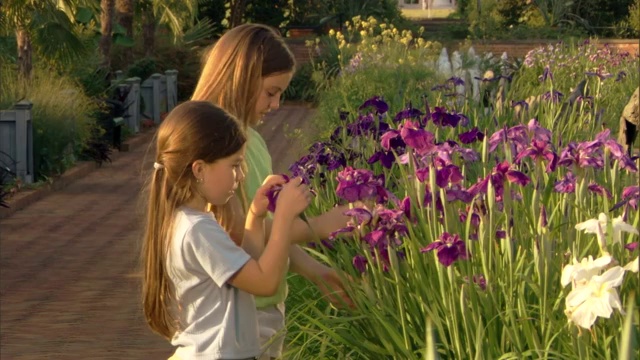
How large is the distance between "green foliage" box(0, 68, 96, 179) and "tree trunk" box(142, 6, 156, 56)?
1309cm

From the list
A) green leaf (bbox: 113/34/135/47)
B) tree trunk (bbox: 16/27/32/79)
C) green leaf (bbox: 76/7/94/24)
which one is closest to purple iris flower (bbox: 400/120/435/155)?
tree trunk (bbox: 16/27/32/79)

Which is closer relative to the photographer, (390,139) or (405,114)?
(390,139)

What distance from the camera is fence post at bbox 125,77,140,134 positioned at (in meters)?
23.8

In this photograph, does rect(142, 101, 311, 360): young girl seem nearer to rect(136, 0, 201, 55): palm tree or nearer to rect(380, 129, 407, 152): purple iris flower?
rect(380, 129, 407, 152): purple iris flower

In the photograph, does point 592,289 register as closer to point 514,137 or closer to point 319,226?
point 319,226

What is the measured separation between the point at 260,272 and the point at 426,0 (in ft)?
291

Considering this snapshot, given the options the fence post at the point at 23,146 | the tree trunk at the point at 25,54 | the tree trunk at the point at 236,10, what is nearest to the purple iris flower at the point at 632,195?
the fence post at the point at 23,146

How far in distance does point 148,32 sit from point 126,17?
3251 millimetres

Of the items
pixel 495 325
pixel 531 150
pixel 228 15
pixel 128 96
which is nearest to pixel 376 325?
pixel 495 325

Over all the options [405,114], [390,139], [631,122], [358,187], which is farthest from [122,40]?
[358,187]

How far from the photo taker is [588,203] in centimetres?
562

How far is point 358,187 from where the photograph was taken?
162 inches

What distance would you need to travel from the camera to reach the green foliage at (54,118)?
16.7 metres

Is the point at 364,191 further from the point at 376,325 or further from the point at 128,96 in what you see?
the point at 128,96
